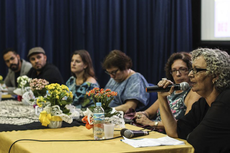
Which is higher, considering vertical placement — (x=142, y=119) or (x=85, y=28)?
(x=85, y=28)

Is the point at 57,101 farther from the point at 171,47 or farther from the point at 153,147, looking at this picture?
the point at 171,47

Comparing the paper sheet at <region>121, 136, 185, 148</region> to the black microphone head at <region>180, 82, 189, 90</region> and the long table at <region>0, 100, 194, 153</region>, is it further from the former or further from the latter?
the black microphone head at <region>180, 82, 189, 90</region>

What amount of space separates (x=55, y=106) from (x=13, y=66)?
305 centimetres

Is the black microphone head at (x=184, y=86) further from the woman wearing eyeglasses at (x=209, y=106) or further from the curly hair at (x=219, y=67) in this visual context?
the curly hair at (x=219, y=67)

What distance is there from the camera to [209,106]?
80.1 inches

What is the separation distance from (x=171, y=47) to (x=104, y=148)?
3.30 meters

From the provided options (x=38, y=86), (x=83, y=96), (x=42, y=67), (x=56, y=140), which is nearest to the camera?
(x=56, y=140)

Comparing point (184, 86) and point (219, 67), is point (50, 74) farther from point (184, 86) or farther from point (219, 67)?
Answer: point (219, 67)

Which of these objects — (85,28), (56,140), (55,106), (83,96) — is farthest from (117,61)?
(85,28)

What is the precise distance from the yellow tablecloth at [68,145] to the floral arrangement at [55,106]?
0.09 metres

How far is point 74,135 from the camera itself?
2.11 metres

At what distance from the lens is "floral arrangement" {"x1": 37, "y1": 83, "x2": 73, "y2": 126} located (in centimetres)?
231

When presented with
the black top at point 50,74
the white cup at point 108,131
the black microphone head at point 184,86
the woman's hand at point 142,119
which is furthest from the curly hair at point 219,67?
the black top at point 50,74

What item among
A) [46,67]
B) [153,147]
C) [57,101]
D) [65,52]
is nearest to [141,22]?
[65,52]
